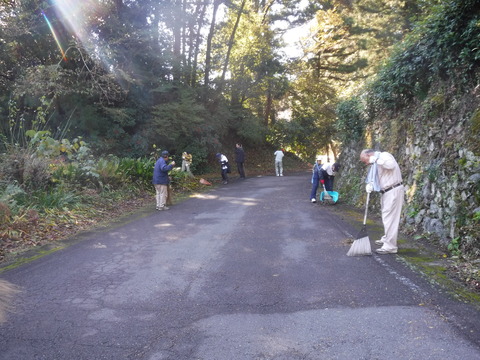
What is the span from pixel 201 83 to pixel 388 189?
63.9ft

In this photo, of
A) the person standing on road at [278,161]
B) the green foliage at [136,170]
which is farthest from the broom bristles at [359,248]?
the person standing on road at [278,161]

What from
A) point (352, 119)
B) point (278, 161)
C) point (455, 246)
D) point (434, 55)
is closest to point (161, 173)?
point (352, 119)

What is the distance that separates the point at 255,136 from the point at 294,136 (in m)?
4.17

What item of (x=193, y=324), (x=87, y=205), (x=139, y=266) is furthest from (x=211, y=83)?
(x=193, y=324)

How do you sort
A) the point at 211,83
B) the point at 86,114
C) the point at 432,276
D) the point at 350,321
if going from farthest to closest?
the point at 211,83 < the point at 86,114 < the point at 432,276 < the point at 350,321

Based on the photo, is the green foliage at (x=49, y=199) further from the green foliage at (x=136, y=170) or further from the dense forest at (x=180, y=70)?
the green foliage at (x=136, y=170)

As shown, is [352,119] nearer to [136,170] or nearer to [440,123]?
[440,123]

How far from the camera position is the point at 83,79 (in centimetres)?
1590

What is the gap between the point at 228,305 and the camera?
4.04 metres

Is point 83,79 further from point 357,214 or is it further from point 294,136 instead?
point 294,136

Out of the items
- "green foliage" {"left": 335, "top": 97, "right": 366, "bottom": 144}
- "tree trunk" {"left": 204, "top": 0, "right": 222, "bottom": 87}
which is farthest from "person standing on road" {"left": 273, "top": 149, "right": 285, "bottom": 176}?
"green foliage" {"left": 335, "top": 97, "right": 366, "bottom": 144}

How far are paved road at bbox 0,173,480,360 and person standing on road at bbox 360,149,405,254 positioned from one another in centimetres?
→ 38

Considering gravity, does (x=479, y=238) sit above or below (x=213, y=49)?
below

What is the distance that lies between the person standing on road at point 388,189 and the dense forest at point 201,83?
3.19 feet
